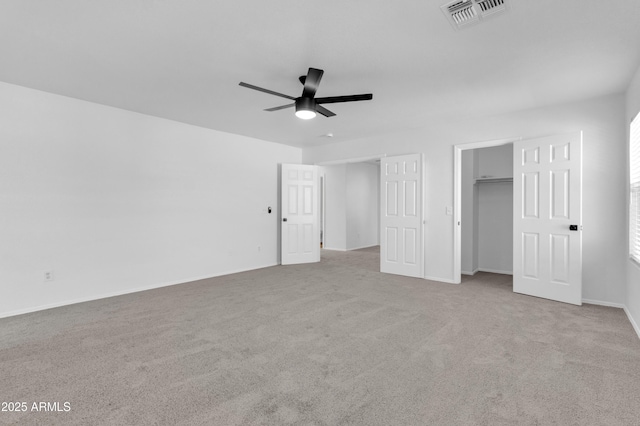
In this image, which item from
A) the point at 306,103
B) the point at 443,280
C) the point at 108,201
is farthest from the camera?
the point at 443,280

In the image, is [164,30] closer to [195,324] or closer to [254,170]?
[195,324]

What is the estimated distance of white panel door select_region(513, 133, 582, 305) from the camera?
3.91 m

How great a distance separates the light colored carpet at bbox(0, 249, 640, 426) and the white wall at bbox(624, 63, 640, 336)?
0.15 meters

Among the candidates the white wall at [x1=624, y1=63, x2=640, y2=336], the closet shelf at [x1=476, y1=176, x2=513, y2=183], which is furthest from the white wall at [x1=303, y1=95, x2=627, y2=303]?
the closet shelf at [x1=476, y1=176, x2=513, y2=183]

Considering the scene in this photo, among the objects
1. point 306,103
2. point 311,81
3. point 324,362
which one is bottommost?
point 324,362

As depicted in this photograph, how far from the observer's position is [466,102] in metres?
4.07

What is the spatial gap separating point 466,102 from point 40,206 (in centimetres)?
558

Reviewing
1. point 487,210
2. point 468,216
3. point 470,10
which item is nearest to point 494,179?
point 487,210

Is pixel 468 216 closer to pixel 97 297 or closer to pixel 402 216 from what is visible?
pixel 402 216

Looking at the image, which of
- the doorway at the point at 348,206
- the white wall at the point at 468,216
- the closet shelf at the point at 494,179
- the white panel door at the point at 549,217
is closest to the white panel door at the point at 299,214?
the doorway at the point at 348,206

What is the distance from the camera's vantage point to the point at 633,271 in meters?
3.28

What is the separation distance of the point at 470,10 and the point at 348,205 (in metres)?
6.87

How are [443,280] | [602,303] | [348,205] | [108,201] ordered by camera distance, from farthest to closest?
[348,205] < [443,280] < [108,201] < [602,303]

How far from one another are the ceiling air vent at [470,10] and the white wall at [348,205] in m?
6.58
